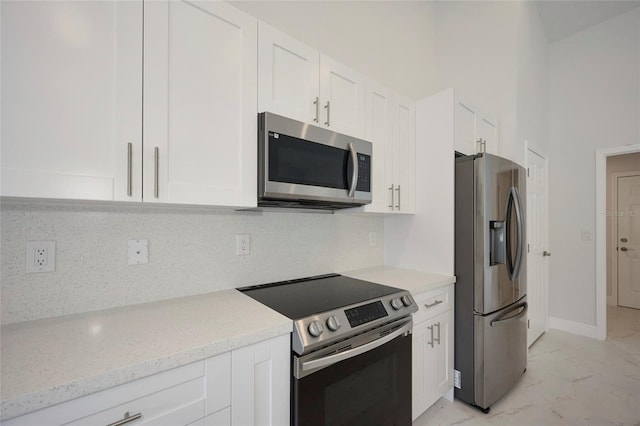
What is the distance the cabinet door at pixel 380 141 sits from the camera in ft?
5.97

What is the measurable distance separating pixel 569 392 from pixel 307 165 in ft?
8.51

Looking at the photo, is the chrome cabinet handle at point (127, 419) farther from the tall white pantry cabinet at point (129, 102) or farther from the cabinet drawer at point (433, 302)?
the cabinet drawer at point (433, 302)

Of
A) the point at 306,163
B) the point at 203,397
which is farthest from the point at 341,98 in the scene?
the point at 203,397

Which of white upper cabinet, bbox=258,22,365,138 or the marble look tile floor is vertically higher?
white upper cabinet, bbox=258,22,365,138

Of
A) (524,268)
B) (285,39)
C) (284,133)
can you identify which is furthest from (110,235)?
(524,268)

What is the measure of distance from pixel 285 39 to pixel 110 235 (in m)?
1.23

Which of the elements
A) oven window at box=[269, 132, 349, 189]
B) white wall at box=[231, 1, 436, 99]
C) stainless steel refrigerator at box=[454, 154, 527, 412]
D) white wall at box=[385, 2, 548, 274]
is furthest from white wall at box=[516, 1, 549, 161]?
oven window at box=[269, 132, 349, 189]

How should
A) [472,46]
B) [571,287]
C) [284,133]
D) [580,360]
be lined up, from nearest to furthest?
[284,133]
[580,360]
[472,46]
[571,287]

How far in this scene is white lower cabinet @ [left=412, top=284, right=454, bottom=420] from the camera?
5.57ft

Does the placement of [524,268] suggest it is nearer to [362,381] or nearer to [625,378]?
[625,378]

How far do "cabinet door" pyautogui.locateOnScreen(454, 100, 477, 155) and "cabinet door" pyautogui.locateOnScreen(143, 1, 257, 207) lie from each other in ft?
4.94

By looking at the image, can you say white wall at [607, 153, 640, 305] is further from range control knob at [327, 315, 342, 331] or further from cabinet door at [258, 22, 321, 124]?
range control knob at [327, 315, 342, 331]

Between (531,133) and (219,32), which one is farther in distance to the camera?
(531,133)

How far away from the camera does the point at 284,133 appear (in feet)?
4.38
